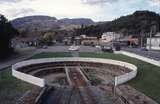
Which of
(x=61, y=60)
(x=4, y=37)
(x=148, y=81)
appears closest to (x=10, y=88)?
(x=148, y=81)

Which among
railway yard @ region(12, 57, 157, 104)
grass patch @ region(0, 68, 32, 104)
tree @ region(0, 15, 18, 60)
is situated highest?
tree @ region(0, 15, 18, 60)

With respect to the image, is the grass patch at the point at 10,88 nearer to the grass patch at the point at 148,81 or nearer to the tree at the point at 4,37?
the grass patch at the point at 148,81

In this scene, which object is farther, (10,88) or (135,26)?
(135,26)

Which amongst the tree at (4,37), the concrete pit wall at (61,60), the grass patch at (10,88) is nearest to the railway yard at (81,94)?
the concrete pit wall at (61,60)

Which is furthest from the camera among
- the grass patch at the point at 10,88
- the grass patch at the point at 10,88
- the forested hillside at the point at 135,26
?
the forested hillside at the point at 135,26

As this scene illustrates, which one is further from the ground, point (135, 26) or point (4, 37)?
point (4, 37)

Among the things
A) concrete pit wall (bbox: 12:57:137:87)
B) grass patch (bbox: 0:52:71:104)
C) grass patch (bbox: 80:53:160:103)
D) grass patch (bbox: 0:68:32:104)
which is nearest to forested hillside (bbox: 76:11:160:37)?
concrete pit wall (bbox: 12:57:137:87)

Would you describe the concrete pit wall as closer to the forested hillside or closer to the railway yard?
the railway yard

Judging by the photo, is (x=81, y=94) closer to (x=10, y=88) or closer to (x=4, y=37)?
(x=10, y=88)

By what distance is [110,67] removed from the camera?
178 ft

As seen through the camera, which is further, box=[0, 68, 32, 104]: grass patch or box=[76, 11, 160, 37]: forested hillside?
box=[76, 11, 160, 37]: forested hillside

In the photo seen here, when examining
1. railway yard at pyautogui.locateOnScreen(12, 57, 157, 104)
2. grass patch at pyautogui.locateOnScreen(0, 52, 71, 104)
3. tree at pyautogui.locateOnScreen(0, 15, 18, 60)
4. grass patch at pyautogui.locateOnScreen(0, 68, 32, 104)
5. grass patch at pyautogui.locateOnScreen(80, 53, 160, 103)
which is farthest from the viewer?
tree at pyautogui.locateOnScreen(0, 15, 18, 60)

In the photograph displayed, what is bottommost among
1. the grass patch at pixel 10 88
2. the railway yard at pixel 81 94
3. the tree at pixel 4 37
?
the railway yard at pixel 81 94

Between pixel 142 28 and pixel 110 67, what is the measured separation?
94190mm
